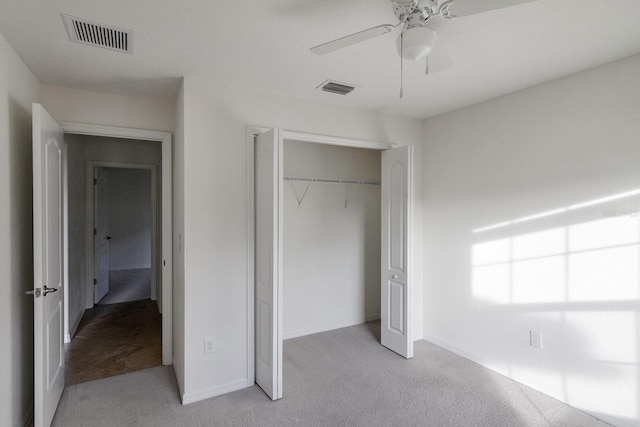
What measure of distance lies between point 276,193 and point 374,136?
4.84 feet

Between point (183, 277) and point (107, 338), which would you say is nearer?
point (183, 277)

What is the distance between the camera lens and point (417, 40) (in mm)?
1490

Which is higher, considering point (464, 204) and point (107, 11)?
point (107, 11)

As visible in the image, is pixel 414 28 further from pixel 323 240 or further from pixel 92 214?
pixel 92 214

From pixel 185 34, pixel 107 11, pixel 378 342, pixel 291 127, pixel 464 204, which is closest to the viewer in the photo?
pixel 107 11

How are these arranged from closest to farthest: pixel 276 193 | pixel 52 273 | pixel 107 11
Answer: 1. pixel 107 11
2. pixel 52 273
3. pixel 276 193

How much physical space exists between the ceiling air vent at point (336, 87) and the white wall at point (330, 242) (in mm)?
1060

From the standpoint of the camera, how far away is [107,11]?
1.73 meters

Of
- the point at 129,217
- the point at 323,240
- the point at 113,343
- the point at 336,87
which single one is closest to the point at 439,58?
the point at 336,87

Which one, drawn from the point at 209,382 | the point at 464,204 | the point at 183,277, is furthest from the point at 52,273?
the point at 464,204

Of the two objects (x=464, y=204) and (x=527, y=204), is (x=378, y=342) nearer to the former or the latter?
(x=464, y=204)

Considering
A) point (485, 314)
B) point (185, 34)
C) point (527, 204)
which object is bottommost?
point (485, 314)

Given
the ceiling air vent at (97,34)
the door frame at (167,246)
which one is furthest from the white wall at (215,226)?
the ceiling air vent at (97,34)

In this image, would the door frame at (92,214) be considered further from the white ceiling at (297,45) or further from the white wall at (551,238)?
the white wall at (551,238)
